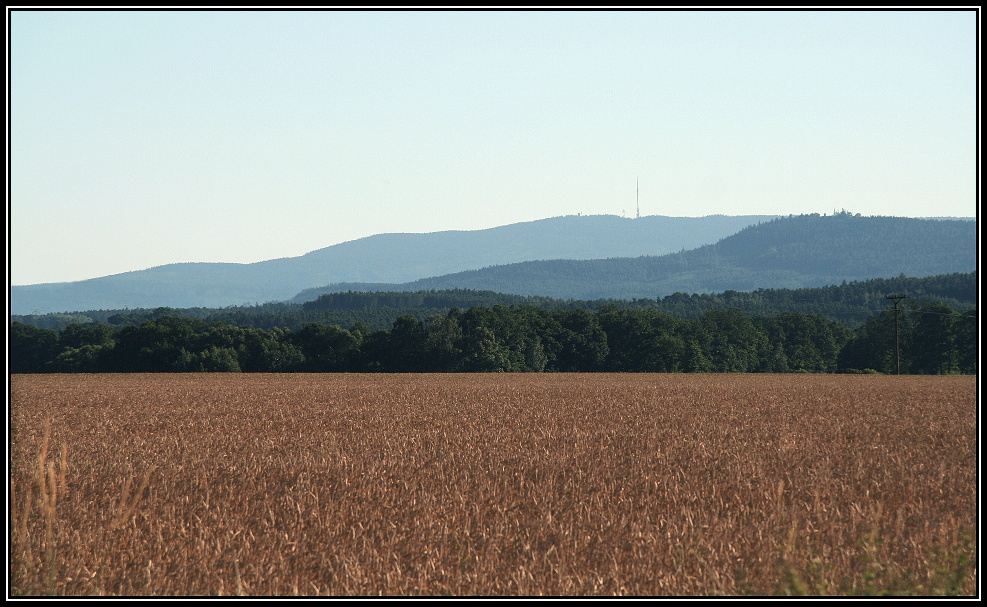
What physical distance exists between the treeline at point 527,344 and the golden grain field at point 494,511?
64.4 metres

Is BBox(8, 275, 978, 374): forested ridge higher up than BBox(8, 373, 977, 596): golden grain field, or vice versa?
BBox(8, 373, 977, 596): golden grain field

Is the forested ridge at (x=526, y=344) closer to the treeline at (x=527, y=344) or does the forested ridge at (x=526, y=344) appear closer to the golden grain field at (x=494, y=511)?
the treeline at (x=527, y=344)

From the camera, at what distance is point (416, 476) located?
13.1 meters

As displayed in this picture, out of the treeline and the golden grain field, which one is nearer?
the golden grain field

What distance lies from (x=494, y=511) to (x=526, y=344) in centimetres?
8916

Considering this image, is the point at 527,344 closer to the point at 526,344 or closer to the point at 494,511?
the point at 526,344

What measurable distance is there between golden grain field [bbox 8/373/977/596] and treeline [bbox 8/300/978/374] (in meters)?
64.4

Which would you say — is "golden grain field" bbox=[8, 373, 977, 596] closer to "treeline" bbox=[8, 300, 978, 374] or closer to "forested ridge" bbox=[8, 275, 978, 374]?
"treeline" bbox=[8, 300, 978, 374]

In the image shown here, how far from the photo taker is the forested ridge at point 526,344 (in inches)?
3285

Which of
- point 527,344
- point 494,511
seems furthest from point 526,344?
point 494,511

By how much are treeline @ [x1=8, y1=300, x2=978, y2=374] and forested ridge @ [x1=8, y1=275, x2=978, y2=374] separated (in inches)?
5.0

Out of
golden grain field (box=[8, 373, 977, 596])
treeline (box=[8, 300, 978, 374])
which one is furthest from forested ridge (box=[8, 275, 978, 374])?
golden grain field (box=[8, 373, 977, 596])

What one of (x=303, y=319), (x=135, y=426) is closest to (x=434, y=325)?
(x=135, y=426)

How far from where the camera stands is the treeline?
8344 centimetres
